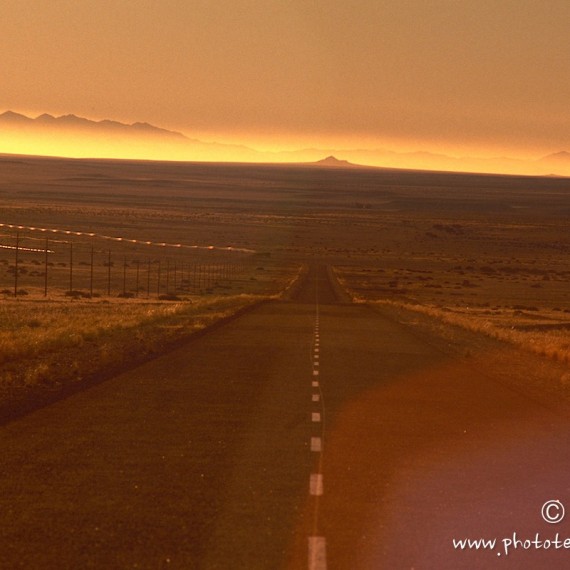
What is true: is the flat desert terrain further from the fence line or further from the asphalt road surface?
the fence line

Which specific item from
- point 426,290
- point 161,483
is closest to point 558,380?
point 161,483

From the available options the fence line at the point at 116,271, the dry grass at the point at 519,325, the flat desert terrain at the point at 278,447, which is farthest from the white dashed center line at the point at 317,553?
the fence line at the point at 116,271

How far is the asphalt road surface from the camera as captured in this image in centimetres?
780

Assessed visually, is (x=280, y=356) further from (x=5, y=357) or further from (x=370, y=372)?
(x=5, y=357)

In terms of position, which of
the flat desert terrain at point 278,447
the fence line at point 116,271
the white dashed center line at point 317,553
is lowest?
the fence line at point 116,271

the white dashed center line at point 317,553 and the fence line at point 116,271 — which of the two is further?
the fence line at point 116,271

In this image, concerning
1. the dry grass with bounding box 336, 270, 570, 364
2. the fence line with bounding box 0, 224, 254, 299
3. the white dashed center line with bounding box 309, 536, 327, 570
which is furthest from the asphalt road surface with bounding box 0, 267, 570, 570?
the fence line with bounding box 0, 224, 254, 299

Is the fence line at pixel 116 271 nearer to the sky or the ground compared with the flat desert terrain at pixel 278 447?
nearer to the ground

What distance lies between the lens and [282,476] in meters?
10.4

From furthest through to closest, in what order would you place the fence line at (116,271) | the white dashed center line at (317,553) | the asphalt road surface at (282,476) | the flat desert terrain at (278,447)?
1. the fence line at (116,271)
2. the flat desert terrain at (278,447)
3. the asphalt road surface at (282,476)
4. the white dashed center line at (317,553)

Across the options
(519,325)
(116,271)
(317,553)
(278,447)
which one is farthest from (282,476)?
(116,271)

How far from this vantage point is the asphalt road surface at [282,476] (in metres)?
7.80

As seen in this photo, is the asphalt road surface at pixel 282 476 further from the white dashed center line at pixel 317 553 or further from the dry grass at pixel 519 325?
the dry grass at pixel 519 325

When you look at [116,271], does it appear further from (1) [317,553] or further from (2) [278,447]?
(1) [317,553]
